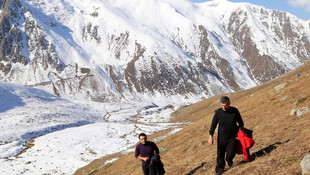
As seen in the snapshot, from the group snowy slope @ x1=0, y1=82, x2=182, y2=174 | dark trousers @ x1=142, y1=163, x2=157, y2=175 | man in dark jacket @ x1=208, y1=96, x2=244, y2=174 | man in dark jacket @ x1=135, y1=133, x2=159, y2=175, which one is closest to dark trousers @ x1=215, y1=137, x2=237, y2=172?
man in dark jacket @ x1=208, y1=96, x2=244, y2=174

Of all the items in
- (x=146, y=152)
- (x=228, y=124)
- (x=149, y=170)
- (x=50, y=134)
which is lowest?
(x=149, y=170)

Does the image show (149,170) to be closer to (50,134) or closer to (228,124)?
(228,124)

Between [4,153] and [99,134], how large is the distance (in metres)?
21.5

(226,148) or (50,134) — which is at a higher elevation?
(50,134)

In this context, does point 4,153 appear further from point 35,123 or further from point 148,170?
point 148,170

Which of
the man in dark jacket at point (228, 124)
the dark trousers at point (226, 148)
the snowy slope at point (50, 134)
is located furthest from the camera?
the snowy slope at point (50, 134)

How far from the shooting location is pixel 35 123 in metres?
87.6

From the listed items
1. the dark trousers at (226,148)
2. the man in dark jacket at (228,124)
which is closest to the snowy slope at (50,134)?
the dark trousers at (226,148)

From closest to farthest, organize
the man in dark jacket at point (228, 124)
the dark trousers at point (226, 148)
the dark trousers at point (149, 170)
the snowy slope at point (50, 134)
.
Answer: the man in dark jacket at point (228, 124) → the dark trousers at point (226, 148) → the dark trousers at point (149, 170) → the snowy slope at point (50, 134)

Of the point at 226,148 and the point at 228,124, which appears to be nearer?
the point at 228,124

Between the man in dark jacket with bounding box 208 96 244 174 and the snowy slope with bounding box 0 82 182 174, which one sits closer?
the man in dark jacket with bounding box 208 96 244 174

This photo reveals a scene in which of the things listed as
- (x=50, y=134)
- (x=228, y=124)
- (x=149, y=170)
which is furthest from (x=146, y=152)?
(x=50, y=134)

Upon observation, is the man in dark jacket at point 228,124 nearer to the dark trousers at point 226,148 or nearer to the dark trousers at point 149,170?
the dark trousers at point 226,148

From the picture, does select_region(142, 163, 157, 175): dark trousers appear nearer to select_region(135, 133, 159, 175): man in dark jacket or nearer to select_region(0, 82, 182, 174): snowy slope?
select_region(135, 133, 159, 175): man in dark jacket
